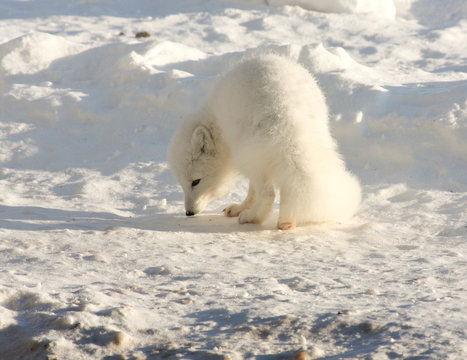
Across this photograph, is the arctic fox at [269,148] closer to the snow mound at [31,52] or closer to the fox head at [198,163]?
the fox head at [198,163]

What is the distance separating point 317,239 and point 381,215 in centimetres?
100

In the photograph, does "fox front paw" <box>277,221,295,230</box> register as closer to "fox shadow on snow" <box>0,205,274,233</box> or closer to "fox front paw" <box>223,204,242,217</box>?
"fox shadow on snow" <box>0,205,274,233</box>

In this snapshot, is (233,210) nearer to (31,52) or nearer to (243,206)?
(243,206)

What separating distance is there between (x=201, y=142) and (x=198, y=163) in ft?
0.67

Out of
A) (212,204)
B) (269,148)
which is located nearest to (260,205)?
(269,148)

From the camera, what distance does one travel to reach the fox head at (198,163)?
5.58m

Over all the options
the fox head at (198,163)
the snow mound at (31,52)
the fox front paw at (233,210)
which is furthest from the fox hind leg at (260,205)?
the snow mound at (31,52)

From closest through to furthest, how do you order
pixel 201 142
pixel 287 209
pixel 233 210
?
pixel 287 209
pixel 201 142
pixel 233 210

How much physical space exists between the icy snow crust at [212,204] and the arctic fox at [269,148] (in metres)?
0.24

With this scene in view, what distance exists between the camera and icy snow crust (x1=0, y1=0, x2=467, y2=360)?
303 centimetres

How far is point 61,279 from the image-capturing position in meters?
3.77

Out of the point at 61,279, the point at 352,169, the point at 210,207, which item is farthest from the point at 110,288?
the point at 352,169

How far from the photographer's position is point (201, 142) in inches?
218

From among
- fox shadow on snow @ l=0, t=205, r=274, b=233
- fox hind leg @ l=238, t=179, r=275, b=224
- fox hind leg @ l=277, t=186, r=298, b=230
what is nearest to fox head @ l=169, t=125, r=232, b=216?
fox shadow on snow @ l=0, t=205, r=274, b=233
